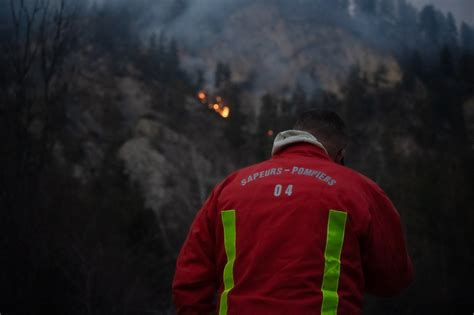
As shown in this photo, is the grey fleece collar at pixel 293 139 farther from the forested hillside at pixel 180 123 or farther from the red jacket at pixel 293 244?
the forested hillside at pixel 180 123

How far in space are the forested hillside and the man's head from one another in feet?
14.4

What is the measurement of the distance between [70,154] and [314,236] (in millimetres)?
27683

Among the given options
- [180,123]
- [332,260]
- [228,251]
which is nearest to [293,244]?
[332,260]

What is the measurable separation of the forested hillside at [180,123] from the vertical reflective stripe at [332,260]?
457 cm

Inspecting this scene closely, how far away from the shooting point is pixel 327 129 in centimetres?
207

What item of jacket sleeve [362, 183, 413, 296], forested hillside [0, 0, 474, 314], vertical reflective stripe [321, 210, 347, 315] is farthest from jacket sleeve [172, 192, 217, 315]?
forested hillside [0, 0, 474, 314]

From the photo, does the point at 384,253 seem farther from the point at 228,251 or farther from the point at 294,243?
the point at 228,251

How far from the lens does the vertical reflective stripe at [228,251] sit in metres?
1.71

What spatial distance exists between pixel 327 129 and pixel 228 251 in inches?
28.3

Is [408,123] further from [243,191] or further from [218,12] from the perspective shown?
[243,191]

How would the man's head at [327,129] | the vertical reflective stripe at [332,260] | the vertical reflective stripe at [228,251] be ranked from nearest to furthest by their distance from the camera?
the vertical reflective stripe at [332,260] → the vertical reflective stripe at [228,251] → the man's head at [327,129]

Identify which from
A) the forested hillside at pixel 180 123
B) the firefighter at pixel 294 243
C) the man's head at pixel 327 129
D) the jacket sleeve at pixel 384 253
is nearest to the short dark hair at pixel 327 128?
the man's head at pixel 327 129


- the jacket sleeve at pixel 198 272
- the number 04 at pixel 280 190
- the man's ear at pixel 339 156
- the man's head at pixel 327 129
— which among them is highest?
the man's head at pixel 327 129

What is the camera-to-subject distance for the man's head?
2.07 m
